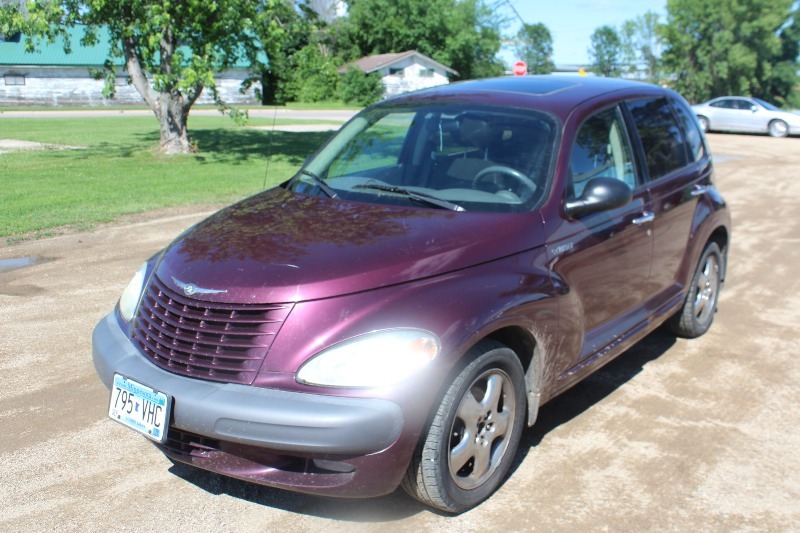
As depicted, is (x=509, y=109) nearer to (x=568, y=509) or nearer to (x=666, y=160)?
(x=666, y=160)

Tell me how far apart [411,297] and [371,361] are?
0.34 meters

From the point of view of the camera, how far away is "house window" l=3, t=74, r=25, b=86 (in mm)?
49062

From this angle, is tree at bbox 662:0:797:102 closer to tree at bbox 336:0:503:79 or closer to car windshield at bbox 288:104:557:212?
tree at bbox 336:0:503:79

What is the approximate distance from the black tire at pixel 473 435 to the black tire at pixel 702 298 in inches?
99.5

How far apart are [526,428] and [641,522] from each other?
3.33 feet

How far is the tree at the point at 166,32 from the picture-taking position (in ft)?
51.0

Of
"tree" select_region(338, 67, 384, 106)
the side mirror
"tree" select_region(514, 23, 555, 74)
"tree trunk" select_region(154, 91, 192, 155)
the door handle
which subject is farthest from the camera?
"tree" select_region(514, 23, 555, 74)

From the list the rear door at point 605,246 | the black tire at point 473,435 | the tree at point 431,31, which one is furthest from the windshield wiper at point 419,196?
the tree at point 431,31

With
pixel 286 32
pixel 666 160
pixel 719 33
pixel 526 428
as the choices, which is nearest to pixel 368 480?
pixel 526 428

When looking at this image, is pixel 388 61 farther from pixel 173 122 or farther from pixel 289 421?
pixel 289 421

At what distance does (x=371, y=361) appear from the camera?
3.11 meters

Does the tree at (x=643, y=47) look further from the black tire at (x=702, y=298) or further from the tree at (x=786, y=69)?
the black tire at (x=702, y=298)

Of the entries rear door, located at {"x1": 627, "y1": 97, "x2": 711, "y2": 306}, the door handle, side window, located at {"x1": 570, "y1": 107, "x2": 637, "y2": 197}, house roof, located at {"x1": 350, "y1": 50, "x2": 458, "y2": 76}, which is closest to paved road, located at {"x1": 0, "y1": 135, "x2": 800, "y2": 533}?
rear door, located at {"x1": 627, "y1": 97, "x2": 711, "y2": 306}

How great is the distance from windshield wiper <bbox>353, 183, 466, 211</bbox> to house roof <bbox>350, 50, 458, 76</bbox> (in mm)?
57145
